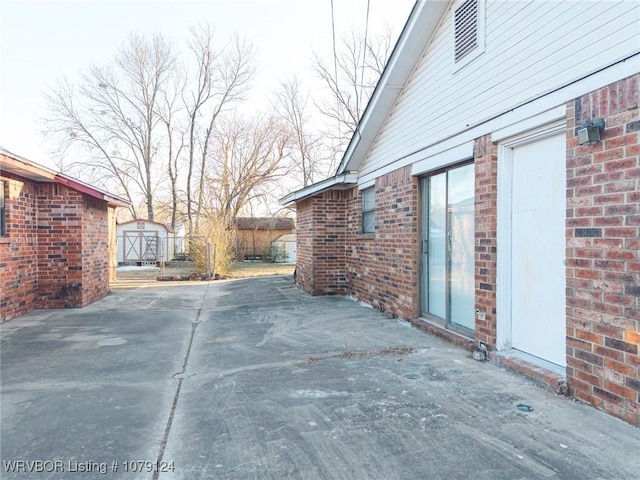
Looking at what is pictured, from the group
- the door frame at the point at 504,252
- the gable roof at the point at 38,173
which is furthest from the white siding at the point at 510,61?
the gable roof at the point at 38,173

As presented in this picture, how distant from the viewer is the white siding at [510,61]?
3371 millimetres

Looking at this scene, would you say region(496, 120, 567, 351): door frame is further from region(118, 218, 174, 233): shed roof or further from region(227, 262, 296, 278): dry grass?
region(118, 218, 174, 233): shed roof

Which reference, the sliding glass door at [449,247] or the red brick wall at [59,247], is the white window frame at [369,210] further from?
the red brick wall at [59,247]

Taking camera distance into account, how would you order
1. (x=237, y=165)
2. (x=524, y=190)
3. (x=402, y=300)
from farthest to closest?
(x=237, y=165) → (x=402, y=300) → (x=524, y=190)

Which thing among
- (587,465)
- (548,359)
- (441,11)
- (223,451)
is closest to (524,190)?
(548,359)

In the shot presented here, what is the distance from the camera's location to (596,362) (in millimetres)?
3281

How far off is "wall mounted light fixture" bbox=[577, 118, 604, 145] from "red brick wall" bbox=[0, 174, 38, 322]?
8380 millimetres

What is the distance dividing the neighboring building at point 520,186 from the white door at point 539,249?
0.05 feet

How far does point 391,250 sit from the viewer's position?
24.5 ft

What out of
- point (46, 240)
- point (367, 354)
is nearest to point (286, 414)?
point (367, 354)

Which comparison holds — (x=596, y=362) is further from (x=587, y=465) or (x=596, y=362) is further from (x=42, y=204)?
(x=42, y=204)

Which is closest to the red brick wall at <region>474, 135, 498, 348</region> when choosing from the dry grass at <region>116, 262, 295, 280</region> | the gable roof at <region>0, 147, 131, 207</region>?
the gable roof at <region>0, 147, 131, 207</region>

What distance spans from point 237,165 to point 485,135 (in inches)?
941

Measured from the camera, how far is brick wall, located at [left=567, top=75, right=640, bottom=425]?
9.89ft
